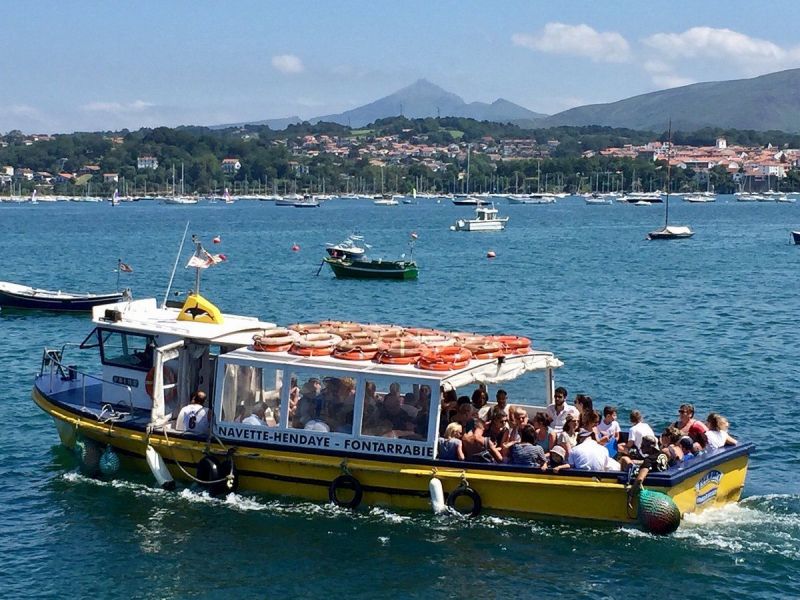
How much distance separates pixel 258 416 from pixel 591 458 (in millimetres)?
5740

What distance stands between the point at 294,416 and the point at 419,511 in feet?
8.65

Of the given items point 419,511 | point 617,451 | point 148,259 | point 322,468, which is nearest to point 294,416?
point 322,468

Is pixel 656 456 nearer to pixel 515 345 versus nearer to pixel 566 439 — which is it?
pixel 566 439

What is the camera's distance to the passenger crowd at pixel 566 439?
728 inches

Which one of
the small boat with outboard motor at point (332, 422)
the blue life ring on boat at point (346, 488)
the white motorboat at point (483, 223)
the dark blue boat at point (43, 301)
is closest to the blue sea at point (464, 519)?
the blue life ring on boat at point (346, 488)

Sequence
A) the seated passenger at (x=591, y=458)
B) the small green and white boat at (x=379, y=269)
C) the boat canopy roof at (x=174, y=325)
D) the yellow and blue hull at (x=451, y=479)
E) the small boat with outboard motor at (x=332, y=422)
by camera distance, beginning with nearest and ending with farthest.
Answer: the yellow and blue hull at (x=451, y=479)
the seated passenger at (x=591, y=458)
the small boat with outboard motor at (x=332, y=422)
the boat canopy roof at (x=174, y=325)
the small green and white boat at (x=379, y=269)

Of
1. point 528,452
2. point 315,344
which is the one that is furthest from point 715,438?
point 315,344

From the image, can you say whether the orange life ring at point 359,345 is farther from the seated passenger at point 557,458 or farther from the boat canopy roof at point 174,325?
the seated passenger at point 557,458

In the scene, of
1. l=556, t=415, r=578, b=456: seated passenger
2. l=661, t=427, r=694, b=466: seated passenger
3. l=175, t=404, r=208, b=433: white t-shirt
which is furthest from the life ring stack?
l=661, t=427, r=694, b=466: seated passenger

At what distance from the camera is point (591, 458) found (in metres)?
18.4

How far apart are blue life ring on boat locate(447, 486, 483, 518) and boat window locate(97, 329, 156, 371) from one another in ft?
20.9

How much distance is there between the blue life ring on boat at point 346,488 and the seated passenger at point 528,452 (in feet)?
8.27

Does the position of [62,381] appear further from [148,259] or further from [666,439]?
[148,259]

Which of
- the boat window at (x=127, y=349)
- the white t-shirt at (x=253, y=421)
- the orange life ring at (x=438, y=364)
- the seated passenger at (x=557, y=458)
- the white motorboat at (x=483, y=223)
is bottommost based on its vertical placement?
the white motorboat at (x=483, y=223)
